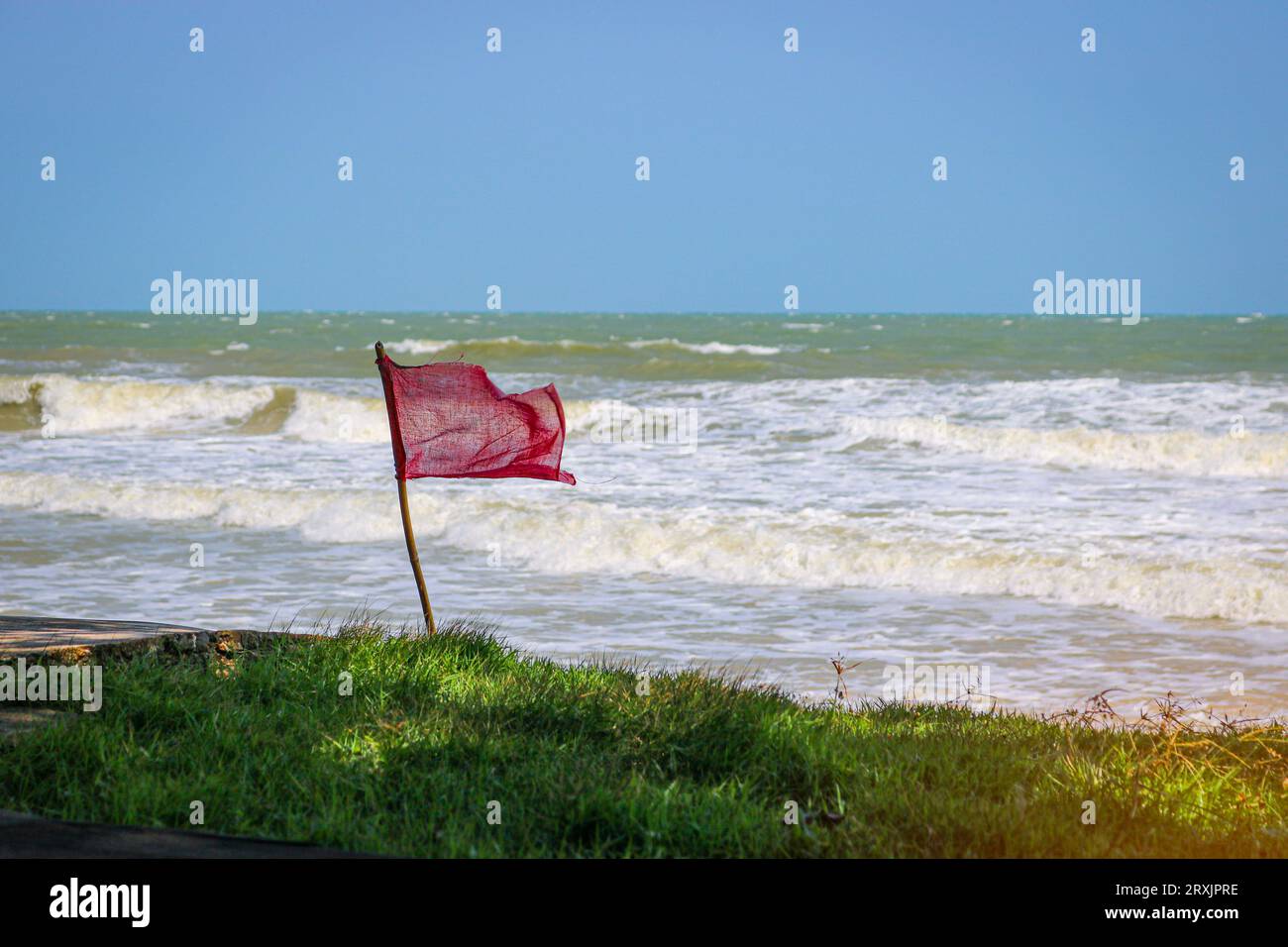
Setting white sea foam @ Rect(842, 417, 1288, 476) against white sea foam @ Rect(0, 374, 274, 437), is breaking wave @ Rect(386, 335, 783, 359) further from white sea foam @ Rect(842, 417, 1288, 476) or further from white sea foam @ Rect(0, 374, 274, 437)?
white sea foam @ Rect(842, 417, 1288, 476)

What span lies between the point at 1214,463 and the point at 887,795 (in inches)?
585

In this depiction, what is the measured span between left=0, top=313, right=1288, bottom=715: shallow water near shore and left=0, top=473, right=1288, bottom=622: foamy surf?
32 millimetres

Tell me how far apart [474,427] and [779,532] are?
225 inches

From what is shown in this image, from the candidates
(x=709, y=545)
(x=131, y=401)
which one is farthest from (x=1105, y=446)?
(x=131, y=401)

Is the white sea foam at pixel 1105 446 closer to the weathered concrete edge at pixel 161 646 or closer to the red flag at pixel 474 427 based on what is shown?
the red flag at pixel 474 427

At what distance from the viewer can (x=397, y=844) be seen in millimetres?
3006

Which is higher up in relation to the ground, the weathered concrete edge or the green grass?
the weathered concrete edge

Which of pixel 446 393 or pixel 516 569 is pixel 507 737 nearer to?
pixel 446 393

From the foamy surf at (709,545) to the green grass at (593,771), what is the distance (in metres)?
4.23

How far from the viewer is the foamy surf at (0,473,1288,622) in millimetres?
8703

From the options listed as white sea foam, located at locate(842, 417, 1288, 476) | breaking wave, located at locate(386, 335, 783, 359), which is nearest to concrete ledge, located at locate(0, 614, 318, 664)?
white sea foam, located at locate(842, 417, 1288, 476)

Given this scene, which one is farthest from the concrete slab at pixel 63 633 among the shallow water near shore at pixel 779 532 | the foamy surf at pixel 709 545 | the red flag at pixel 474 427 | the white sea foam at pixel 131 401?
the white sea foam at pixel 131 401
